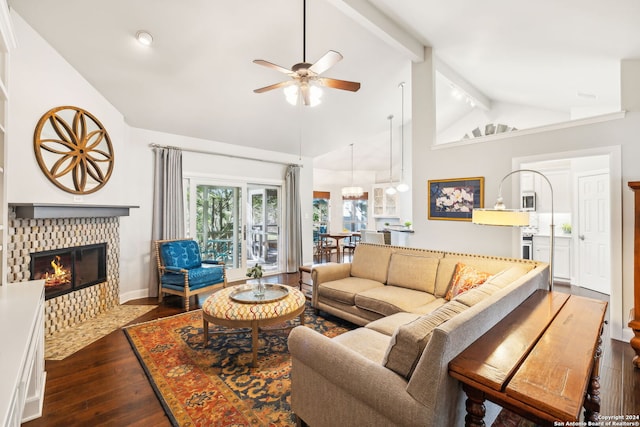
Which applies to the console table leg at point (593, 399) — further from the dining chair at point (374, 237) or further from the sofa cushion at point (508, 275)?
the dining chair at point (374, 237)

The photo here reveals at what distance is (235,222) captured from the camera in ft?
18.6

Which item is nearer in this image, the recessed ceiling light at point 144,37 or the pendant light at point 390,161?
the recessed ceiling light at point 144,37

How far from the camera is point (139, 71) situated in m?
3.46

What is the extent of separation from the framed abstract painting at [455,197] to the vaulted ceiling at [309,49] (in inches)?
66.1

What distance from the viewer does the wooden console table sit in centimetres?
109

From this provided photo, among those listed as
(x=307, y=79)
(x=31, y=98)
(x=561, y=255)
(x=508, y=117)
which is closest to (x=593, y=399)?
(x=307, y=79)

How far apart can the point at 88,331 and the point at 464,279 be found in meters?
3.97

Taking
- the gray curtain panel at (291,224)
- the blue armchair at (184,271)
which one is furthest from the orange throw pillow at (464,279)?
the gray curtain panel at (291,224)

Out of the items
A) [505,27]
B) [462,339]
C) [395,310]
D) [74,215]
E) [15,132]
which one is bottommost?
[395,310]

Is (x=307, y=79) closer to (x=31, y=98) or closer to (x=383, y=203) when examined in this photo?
(x=31, y=98)

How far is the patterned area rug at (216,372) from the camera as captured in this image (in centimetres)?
198

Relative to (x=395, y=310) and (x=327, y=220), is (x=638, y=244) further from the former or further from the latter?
(x=327, y=220)

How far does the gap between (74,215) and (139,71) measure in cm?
177

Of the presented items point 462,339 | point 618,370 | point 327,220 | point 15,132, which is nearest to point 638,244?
point 618,370
